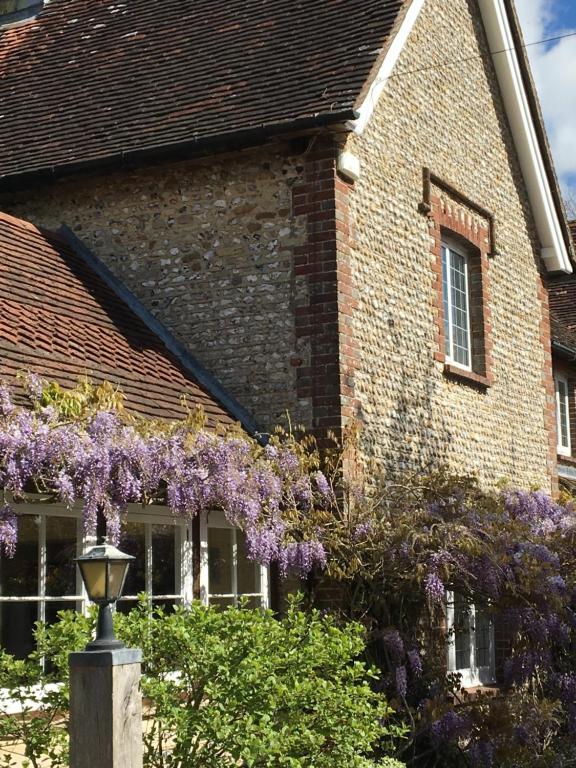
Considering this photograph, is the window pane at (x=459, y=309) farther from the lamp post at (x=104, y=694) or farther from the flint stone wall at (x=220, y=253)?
the lamp post at (x=104, y=694)

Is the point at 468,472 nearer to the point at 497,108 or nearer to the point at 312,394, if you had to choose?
the point at 312,394

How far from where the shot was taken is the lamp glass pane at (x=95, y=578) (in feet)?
18.6

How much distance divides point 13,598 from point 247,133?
4.96 m

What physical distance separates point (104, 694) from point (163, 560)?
14.2 ft

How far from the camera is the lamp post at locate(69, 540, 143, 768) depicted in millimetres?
5484

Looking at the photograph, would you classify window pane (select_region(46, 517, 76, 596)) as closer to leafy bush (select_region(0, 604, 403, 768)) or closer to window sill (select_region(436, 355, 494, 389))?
leafy bush (select_region(0, 604, 403, 768))

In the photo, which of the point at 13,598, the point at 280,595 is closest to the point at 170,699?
the point at 13,598

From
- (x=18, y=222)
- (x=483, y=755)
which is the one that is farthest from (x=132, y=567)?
(x=18, y=222)

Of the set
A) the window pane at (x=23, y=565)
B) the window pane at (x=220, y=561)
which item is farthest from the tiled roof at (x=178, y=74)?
the window pane at (x=23, y=565)

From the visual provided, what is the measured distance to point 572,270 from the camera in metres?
16.5

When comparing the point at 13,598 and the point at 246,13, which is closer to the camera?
the point at 13,598

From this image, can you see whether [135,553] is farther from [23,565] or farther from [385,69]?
[385,69]

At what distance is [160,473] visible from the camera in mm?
8883

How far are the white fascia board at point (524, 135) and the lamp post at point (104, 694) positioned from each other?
11320 millimetres
